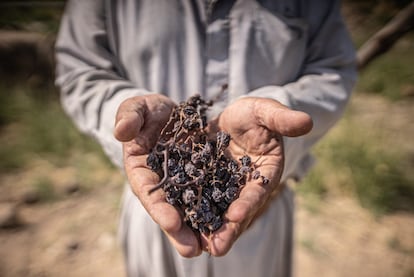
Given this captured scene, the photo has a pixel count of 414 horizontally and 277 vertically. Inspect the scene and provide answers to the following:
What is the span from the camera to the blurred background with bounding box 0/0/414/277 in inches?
97.0

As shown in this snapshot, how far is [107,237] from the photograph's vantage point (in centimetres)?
268

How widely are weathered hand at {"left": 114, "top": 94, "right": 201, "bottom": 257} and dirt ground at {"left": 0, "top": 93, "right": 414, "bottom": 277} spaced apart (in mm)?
1791

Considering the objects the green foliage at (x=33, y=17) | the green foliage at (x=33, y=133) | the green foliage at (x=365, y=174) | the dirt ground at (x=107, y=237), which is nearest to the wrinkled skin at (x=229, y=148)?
the dirt ground at (x=107, y=237)

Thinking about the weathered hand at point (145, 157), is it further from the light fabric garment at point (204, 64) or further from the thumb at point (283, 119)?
the thumb at point (283, 119)

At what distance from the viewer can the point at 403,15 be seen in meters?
2.18

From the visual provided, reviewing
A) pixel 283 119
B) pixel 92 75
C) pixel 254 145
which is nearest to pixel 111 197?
pixel 92 75

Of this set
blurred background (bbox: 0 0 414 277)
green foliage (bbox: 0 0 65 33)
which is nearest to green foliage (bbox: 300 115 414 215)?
blurred background (bbox: 0 0 414 277)

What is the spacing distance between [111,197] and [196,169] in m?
2.33

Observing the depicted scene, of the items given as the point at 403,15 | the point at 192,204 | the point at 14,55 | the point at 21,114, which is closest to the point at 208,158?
the point at 192,204

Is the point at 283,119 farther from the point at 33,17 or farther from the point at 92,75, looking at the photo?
the point at 33,17

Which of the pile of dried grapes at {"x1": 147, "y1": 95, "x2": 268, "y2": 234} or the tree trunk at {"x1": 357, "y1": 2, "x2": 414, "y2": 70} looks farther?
the tree trunk at {"x1": 357, "y1": 2, "x2": 414, "y2": 70}

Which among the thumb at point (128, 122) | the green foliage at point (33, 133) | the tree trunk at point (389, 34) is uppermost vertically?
the thumb at point (128, 122)

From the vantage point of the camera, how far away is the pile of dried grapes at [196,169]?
0.90 metres

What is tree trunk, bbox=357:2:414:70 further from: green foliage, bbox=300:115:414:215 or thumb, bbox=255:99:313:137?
thumb, bbox=255:99:313:137
